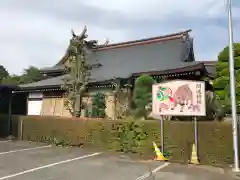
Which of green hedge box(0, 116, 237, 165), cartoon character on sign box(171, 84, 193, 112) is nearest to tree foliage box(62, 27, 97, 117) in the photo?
green hedge box(0, 116, 237, 165)

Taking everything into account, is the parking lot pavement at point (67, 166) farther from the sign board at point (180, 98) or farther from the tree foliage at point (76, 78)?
the tree foliage at point (76, 78)

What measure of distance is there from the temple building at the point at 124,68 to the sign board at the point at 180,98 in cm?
382

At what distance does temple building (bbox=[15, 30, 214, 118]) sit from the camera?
58.4 feet

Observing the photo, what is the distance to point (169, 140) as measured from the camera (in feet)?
40.9

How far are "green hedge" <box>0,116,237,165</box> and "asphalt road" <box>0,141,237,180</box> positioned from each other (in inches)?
40.0

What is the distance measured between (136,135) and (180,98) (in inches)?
100

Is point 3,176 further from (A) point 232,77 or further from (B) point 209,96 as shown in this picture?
(B) point 209,96

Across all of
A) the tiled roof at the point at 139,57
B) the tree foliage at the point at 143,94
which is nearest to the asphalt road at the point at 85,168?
the tree foliage at the point at 143,94

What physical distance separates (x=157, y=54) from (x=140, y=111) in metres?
8.91

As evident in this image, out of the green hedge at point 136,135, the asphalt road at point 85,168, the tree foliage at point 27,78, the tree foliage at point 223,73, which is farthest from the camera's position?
the tree foliage at point 27,78

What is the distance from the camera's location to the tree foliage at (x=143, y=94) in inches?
587

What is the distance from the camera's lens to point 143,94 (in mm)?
15047

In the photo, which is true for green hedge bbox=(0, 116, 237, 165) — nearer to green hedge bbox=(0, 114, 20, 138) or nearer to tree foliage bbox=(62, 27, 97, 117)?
green hedge bbox=(0, 114, 20, 138)

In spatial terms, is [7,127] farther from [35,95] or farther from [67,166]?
[67,166]
